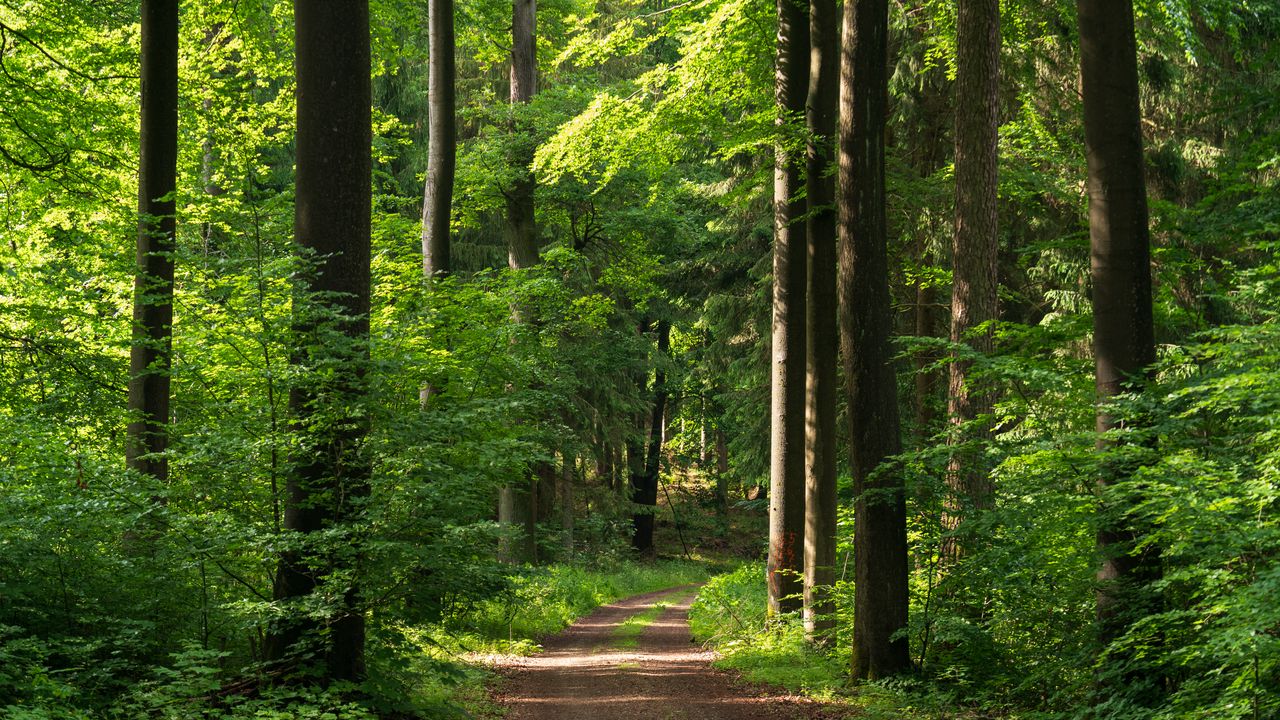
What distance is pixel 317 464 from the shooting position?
24.0 feet

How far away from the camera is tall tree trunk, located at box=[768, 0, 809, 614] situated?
13.2 m

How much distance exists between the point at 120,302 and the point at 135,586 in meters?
5.31

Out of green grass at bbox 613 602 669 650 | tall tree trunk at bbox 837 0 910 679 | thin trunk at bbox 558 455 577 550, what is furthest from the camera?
thin trunk at bbox 558 455 577 550

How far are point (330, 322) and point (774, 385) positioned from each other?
25.4 ft

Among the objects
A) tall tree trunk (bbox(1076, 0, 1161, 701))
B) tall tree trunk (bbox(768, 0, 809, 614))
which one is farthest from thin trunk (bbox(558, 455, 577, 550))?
tall tree trunk (bbox(1076, 0, 1161, 701))

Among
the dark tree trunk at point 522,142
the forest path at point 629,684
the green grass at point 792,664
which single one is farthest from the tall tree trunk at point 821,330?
the dark tree trunk at point 522,142

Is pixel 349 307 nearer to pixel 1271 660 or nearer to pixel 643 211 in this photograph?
pixel 1271 660

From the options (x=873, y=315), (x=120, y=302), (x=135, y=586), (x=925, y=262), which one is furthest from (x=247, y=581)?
(x=925, y=262)

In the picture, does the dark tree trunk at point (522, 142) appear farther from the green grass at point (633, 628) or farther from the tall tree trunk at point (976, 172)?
the tall tree trunk at point (976, 172)

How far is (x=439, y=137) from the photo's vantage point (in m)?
13.8

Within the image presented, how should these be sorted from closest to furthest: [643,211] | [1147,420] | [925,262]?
[1147,420]
[925,262]
[643,211]

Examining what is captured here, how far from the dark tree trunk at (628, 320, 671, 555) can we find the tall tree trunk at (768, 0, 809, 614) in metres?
19.5

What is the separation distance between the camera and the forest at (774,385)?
678 centimetres

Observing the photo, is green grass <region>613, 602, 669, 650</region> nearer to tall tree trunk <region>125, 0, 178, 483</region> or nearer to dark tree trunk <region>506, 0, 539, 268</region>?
dark tree trunk <region>506, 0, 539, 268</region>
